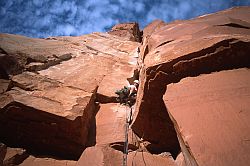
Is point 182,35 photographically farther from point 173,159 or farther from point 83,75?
point 83,75

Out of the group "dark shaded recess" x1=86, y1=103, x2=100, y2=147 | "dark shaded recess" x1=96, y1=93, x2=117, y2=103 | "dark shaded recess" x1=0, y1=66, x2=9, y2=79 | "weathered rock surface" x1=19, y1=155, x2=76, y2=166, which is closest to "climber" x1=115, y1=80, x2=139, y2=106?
"dark shaded recess" x1=96, y1=93, x2=117, y2=103

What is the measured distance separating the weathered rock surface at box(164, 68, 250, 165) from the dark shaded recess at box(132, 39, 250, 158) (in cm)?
19

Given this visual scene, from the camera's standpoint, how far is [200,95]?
11.9 feet

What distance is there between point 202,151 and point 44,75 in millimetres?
5465

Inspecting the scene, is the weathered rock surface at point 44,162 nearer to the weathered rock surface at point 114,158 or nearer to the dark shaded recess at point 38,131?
the dark shaded recess at point 38,131

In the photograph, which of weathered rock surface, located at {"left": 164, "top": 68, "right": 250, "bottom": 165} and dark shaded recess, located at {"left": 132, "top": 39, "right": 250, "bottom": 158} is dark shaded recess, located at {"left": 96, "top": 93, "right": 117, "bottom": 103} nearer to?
dark shaded recess, located at {"left": 132, "top": 39, "right": 250, "bottom": 158}

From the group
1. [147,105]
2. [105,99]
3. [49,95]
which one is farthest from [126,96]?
[49,95]

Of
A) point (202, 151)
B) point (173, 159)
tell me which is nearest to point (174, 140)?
point (173, 159)

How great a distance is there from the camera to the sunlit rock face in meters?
2.75

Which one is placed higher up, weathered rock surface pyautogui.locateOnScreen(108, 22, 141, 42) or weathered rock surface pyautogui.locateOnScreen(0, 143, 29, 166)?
weathered rock surface pyautogui.locateOnScreen(108, 22, 141, 42)

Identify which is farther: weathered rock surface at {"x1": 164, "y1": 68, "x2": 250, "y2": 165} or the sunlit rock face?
the sunlit rock face

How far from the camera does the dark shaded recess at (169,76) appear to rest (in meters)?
3.91

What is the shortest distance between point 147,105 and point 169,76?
3.15ft

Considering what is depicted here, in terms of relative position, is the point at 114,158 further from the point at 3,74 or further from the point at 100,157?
the point at 3,74
